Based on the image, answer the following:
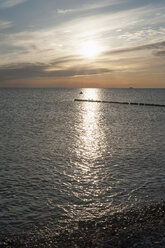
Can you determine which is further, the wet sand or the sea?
the sea

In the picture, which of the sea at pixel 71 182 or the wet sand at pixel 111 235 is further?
the sea at pixel 71 182

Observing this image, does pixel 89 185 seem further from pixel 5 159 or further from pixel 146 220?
pixel 5 159

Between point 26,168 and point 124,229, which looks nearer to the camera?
point 124,229

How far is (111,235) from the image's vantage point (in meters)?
10.9

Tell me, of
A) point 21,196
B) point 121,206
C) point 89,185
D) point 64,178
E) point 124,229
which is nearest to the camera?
point 124,229

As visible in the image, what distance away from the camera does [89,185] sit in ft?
60.5

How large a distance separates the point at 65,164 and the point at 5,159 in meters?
6.43

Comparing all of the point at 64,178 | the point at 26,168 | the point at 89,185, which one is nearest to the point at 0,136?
the point at 26,168

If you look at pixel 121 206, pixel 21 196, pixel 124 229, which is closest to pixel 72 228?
pixel 124 229

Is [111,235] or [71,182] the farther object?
[71,182]

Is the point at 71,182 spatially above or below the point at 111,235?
below

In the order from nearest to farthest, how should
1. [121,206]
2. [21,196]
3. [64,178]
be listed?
1. [121,206]
2. [21,196]
3. [64,178]

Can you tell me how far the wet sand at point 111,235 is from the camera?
10023 mm

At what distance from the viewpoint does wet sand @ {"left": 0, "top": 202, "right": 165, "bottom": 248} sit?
32.9 feet
